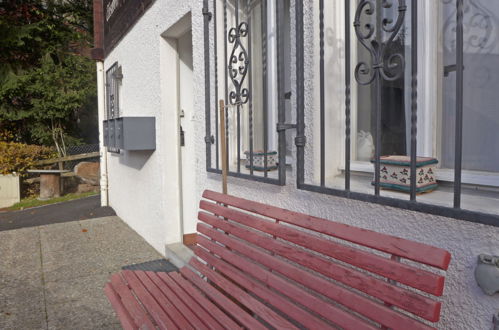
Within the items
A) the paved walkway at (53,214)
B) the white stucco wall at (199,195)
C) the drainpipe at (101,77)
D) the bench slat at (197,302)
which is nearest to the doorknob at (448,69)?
the white stucco wall at (199,195)

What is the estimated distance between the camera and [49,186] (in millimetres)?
9109

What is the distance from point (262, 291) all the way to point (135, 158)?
3897 mm

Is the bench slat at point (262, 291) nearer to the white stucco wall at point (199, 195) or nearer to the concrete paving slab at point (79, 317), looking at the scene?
the white stucco wall at point (199, 195)

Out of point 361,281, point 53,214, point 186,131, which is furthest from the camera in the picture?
point 53,214

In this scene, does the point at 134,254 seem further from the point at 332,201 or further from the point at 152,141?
the point at 332,201

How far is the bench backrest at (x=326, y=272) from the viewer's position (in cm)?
118

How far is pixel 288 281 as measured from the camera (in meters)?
1.76

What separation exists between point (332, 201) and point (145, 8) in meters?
3.59

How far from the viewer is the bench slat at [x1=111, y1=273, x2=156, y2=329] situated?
191cm

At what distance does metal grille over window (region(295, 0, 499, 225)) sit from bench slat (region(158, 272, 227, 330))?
A: 0.69 m

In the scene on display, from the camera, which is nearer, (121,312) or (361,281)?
(361,281)

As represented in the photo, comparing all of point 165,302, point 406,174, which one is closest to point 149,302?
point 165,302

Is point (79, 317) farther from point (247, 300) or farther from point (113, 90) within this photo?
point (113, 90)

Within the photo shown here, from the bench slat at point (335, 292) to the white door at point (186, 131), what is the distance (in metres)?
2.28
